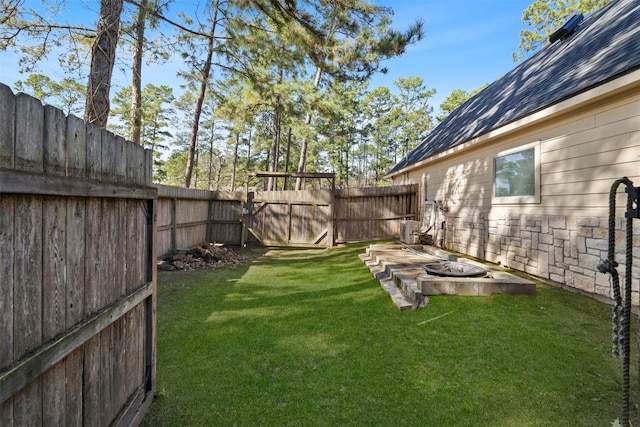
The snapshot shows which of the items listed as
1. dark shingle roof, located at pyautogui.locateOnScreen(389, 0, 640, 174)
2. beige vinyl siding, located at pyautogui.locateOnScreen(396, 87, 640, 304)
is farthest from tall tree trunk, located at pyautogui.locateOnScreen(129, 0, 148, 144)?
beige vinyl siding, located at pyautogui.locateOnScreen(396, 87, 640, 304)

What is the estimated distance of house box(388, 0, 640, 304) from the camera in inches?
156

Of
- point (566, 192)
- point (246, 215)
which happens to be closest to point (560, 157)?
point (566, 192)

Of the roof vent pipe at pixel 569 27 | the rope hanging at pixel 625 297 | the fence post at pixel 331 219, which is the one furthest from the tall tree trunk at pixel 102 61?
the roof vent pipe at pixel 569 27

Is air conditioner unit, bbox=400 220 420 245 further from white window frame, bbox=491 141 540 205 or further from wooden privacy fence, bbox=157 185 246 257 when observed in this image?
wooden privacy fence, bbox=157 185 246 257

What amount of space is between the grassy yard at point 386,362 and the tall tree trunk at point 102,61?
10.1 feet

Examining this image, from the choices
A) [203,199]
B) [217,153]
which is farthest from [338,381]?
[217,153]

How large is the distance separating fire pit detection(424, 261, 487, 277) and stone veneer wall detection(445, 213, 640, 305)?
49.9 inches

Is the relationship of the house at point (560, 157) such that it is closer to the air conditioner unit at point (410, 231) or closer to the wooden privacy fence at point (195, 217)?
the air conditioner unit at point (410, 231)

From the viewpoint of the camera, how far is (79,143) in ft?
4.76

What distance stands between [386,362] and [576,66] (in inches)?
230

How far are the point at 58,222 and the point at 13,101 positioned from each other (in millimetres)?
496

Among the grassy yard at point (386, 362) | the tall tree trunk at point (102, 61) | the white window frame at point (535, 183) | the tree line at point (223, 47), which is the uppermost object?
the tree line at point (223, 47)

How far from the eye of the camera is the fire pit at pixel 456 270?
4325 millimetres

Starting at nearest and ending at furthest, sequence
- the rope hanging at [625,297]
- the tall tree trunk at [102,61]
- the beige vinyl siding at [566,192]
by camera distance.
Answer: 1. the rope hanging at [625,297]
2. the beige vinyl siding at [566,192]
3. the tall tree trunk at [102,61]
